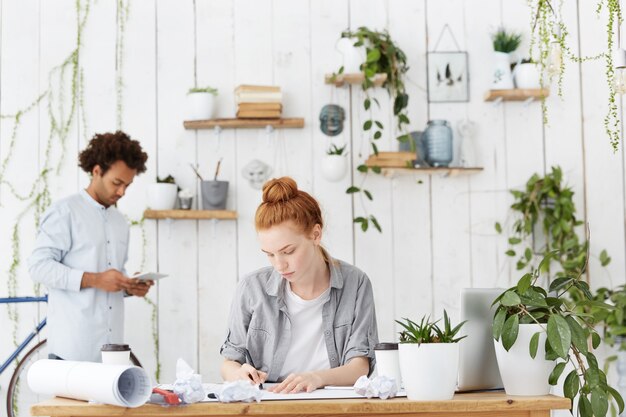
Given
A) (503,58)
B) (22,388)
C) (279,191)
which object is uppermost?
(503,58)

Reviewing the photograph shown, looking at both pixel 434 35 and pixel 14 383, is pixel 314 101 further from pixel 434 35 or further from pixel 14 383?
pixel 14 383

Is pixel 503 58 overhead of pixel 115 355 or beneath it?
overhead

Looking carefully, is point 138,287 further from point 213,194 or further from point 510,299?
point 510,299

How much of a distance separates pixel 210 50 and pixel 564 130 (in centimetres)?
187

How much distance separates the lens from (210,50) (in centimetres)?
432

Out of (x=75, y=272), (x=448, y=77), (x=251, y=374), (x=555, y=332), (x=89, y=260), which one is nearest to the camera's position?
(x=555, y=332)

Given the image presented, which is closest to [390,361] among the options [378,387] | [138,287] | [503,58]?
[378,387]

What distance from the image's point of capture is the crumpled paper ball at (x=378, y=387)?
6.27ft

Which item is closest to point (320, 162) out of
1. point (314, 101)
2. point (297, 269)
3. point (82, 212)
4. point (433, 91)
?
point (314, 101)

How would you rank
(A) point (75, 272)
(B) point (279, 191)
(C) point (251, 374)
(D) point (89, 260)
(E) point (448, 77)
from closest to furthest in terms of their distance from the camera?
(C) point (251, 374), (B) point (279, 191), (A) point (75, 272), (D) point (89, 260), (E) point (448, 77)

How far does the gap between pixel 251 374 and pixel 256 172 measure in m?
2.03

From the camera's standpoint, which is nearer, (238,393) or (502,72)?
(238,393)

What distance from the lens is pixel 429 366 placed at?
73.1 inches

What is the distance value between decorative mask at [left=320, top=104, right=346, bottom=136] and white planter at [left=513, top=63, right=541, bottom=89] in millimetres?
918
